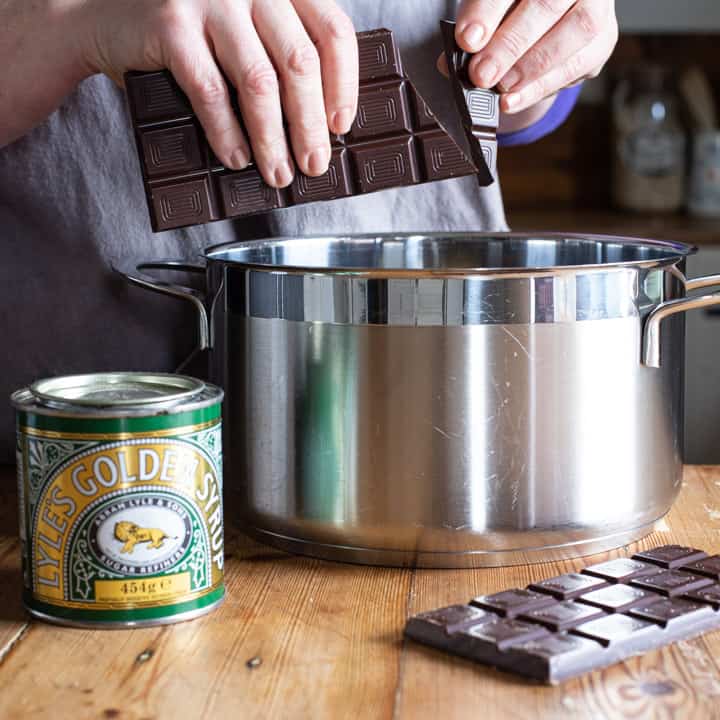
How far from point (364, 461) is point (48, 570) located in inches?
8.4

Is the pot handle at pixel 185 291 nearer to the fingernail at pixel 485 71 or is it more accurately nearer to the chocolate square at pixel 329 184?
the chocolate square at pixel 329 184

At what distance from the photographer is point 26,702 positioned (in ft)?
2.02

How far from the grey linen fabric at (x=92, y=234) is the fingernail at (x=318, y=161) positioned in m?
0.22

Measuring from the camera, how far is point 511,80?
96cm

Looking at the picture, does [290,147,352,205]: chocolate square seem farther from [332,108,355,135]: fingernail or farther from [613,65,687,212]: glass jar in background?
[613,65,687,212]: glass jar in background

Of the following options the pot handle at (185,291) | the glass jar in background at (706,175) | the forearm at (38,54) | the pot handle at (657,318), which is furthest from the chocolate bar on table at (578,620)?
the glass jar in background at (706,175)

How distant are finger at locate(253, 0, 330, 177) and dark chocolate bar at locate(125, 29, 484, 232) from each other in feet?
0.11

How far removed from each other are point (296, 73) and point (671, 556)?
16.6 inches

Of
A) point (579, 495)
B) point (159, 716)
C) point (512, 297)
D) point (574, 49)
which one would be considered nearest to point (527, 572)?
point (579, 495)

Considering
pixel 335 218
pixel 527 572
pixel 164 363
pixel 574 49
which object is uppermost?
pixel 574 49

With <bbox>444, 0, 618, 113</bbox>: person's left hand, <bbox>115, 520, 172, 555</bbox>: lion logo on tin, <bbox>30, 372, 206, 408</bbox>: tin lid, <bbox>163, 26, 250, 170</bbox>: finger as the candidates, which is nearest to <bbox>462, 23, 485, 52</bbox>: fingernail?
<bbox>444, 0, 618, 113</bbox>: person's left hand

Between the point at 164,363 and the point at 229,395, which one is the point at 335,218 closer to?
the point at 164,363

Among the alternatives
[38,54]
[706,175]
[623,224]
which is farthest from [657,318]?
[706,175]

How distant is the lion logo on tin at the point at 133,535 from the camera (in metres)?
0.68
